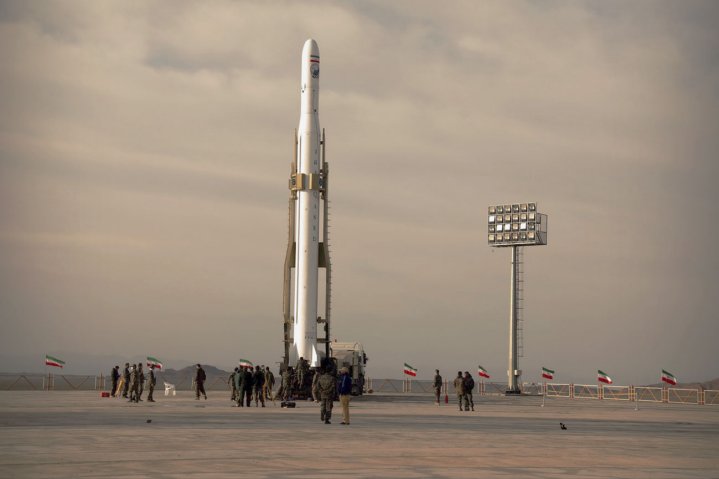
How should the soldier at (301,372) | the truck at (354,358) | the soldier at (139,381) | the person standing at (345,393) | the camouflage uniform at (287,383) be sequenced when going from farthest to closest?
the truck at (354,358)
the soldier at (301,372)
the camouflage uniform at (287,383)
the soldier at (139,381)
the person standing at (345,393)

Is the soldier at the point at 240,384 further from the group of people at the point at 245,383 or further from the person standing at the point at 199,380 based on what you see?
the person standing at the point at 199,380

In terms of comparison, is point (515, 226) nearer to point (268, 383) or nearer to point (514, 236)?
point (514, 236)

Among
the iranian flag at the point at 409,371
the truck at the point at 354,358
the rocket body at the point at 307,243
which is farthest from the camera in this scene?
the iranian flag at the point at 409,371

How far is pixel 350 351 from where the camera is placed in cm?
5516

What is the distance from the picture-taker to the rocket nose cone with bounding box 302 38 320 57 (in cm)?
5153

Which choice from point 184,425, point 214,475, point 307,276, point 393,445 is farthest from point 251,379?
point 214,475

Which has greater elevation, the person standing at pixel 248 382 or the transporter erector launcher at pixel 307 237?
the transporter erector launcher at pixel 307 237

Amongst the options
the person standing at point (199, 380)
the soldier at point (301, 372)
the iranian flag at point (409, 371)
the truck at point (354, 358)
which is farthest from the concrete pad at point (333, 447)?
the iranian flag at point (409, 371)

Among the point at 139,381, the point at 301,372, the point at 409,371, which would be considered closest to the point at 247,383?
the point at 139,381

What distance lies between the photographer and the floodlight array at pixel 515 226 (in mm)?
72812

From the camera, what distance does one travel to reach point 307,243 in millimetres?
49719

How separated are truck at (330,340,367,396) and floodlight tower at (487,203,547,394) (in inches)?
710

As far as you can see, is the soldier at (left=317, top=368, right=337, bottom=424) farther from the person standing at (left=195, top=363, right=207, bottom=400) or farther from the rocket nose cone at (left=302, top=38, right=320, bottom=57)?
the rocket nose cone at (left=302, top=38, right=320, bottom=57)

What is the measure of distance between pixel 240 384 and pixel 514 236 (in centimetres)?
3809
